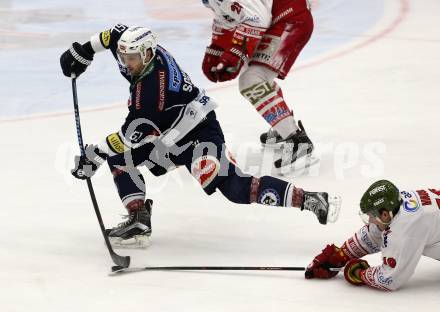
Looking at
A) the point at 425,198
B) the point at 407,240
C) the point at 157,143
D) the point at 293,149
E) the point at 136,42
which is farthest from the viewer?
the point at 293,149

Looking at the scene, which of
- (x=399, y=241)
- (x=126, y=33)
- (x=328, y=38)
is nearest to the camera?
(x=399, y=241)

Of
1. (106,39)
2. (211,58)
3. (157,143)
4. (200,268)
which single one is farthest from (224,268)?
(211,58)

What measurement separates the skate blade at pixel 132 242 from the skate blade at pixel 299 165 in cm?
131

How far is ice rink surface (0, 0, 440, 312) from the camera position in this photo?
13.4 feet

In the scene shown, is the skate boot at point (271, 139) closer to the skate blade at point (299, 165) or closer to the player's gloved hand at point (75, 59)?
the skate blade at point (299, 165)

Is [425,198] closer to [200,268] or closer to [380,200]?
[380,200]

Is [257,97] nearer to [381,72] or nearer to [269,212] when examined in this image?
[269,212]

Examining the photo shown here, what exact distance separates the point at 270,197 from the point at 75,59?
1.19 metres

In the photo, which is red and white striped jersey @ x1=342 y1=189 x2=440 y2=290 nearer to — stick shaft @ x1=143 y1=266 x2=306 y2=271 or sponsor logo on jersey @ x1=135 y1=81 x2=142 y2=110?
stick shaft @ x1=143 y1=266 x2=306 y2=271

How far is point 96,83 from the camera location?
771 cm

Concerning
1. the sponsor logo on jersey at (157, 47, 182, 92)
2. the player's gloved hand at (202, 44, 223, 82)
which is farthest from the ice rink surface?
the sponsor logo on jersey at (157, 47, 182, 92)

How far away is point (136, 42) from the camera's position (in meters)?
4.51

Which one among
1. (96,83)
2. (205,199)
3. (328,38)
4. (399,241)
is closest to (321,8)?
(328,38)

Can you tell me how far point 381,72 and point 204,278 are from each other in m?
3.98
